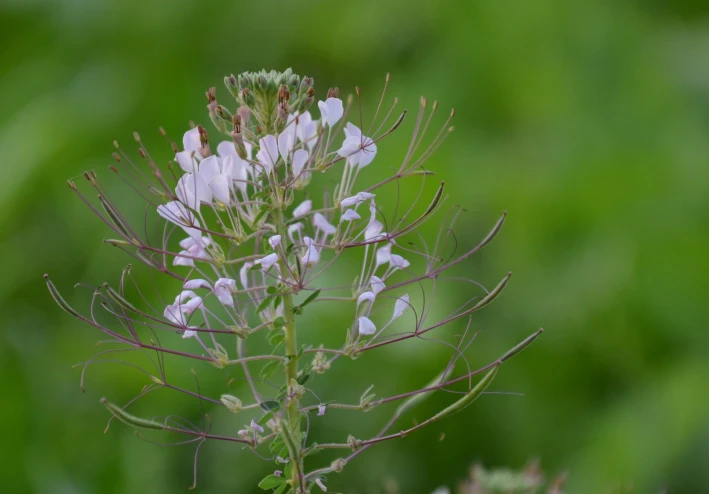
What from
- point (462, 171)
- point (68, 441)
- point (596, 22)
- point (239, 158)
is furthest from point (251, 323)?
point (596, 22)

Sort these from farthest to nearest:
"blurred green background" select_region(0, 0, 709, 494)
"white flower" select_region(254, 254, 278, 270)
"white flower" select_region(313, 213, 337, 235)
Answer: "blurred green background" select_region(0, 0, 709, 494) < "white flower" select_region(313, 213, 337, 235) < "white flower" select_region(254, 254, 278, 270)

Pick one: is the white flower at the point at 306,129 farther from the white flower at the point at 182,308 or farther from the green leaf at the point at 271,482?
the green leaf at the point at 271,482

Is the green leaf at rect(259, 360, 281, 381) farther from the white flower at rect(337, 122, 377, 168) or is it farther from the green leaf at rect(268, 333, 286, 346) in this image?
the white flower at rect(337, 122, 377, 168)

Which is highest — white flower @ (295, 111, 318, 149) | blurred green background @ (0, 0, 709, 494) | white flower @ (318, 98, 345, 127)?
white flower @ (318, 98, 345, 127)

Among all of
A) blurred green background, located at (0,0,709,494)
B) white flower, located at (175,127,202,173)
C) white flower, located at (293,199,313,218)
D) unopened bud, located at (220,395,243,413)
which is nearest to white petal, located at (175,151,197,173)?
white flower, located at (175,127,202,173)

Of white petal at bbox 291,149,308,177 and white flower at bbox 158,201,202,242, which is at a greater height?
white petal at bbox 291,149,308,177

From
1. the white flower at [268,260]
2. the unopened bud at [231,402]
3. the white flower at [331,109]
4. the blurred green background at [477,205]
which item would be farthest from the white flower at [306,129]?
the blurred green background at [477,205]

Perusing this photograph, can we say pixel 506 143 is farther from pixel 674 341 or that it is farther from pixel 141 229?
pixel 141 229
